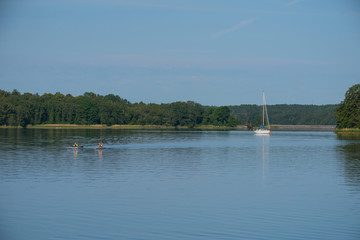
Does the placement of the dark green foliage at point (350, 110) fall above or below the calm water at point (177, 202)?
above

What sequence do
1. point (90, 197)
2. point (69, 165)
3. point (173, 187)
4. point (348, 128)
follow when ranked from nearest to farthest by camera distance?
point (90, 197) < point (173, 187) < point (69, 165) < point (348, 128)

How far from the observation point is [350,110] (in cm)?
15212

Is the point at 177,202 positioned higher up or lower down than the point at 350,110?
A: lower down

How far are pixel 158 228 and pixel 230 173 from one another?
20.8 metres

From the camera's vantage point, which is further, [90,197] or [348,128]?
[348,128]

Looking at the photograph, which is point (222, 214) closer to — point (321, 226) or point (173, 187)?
point (321, 226)

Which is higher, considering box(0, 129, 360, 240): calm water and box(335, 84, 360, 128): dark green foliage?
box(335, 84, 360, 128): dark green foliage

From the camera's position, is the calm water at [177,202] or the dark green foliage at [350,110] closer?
the calm water at [177,202]

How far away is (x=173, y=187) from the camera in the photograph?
1283 inches

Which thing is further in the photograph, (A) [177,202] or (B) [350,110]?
(B) [350,110]

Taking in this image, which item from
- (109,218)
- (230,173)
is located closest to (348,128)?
(230,173)

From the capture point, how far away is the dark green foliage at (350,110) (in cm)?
15034

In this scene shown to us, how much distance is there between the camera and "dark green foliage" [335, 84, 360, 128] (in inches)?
5919

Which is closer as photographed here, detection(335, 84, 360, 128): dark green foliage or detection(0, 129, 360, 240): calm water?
detection(0, 129, 360, 240): calm water
